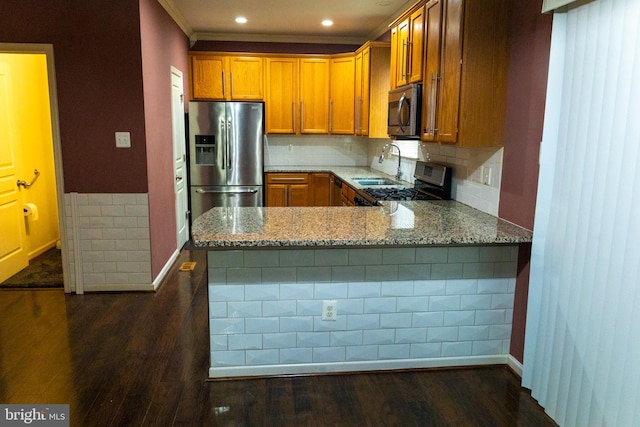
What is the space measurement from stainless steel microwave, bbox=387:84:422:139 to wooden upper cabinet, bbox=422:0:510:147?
378 mm

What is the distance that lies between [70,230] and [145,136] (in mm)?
976

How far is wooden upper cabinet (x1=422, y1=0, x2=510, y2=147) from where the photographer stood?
2574 mm

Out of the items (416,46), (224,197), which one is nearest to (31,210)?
(224,197)

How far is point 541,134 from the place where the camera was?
7.59 ft

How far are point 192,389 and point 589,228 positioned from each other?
2.04 metres

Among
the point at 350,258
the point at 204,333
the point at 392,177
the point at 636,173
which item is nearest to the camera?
the point at 636,173

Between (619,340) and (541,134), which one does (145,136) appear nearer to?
(541,134)

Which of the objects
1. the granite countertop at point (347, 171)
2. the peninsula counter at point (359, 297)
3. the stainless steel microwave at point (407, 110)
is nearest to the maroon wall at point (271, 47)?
the granite countertop at point (347, 171)

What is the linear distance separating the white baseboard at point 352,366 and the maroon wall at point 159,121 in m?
1.71

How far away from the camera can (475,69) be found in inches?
103

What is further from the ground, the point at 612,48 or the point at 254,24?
the point at 254,24

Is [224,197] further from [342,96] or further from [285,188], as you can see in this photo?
[342,96]

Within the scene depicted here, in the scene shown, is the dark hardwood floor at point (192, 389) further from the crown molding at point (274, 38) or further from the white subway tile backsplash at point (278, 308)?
the crown molding at point (274, 38)

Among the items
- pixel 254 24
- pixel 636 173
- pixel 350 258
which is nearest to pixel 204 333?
pixel 350 258
